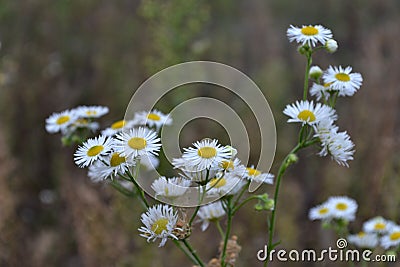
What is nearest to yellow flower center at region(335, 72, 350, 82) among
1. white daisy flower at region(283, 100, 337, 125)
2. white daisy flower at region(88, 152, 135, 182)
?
white daisy flower at region(283, 100, 337, 125)

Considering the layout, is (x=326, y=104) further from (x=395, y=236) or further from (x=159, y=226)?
(x=395, y=236)

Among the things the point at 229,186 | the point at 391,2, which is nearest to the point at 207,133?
the point at 229,186

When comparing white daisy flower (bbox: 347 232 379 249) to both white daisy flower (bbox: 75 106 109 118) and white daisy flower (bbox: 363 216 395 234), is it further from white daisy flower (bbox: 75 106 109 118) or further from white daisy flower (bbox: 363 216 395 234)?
white daisy flower (bbox: 75 106 109 118)

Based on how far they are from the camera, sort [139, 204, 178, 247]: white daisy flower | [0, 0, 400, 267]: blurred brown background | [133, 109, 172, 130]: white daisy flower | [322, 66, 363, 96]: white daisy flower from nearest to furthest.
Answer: [139, 204, 178, 247]: white daisy flower < [322, 66, 363, 96]: white daisy flower < [133, 109, 172, 130]: white daisy flower < [0, 0, 400, 267]: blurred brown background

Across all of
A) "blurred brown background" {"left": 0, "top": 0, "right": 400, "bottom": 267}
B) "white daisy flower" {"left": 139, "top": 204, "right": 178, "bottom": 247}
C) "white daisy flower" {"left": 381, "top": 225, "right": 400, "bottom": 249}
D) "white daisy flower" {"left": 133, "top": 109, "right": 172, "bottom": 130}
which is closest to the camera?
"white daisy flower" {"left": 139, "top": 204, "right": 178, "bottom": 247}

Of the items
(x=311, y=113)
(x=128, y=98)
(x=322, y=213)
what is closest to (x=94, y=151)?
(x=311, y=113)

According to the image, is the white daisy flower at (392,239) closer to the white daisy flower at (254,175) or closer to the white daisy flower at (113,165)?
the white daisy flower at (254,175)

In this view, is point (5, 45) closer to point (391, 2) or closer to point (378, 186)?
point (378, 186)
